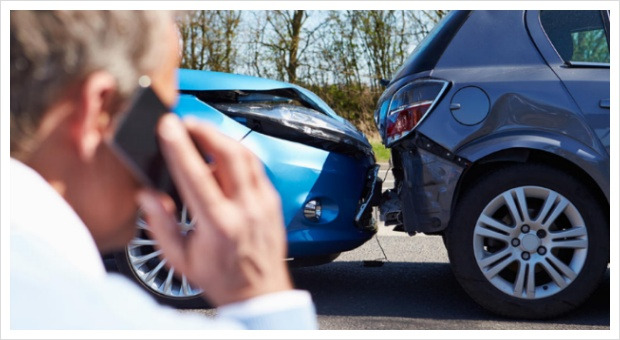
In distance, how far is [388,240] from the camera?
5.96 meters

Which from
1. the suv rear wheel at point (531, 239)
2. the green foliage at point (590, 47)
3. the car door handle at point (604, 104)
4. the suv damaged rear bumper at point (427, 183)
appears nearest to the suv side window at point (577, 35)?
the green foliage at point (590, 47)

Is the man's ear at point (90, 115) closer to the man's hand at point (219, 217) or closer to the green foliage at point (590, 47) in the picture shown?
the man's hand at point (219, 217)

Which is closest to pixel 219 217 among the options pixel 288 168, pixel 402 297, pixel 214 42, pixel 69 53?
pixel 69 53

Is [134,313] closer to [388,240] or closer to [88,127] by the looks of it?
[88,127]

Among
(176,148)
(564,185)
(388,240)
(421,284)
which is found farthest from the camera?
(388,240)

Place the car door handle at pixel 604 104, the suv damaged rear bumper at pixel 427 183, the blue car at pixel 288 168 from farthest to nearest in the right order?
the blue car at pixel 288 168 < the suv damaged rear bumper at pixel 427 183 < the car door handle at pixel 604 104

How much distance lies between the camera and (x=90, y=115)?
22.3 inches

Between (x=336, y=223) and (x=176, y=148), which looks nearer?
(x=176, y=148)

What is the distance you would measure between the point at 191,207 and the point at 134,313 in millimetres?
87

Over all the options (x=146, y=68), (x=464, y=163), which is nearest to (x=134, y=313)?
(x=146, y=68)

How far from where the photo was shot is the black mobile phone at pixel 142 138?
57 cm

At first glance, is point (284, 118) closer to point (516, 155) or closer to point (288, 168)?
point (288, 168)

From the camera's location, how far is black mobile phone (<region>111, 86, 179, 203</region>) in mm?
574

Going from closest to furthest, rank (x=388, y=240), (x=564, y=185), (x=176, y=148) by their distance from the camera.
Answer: (x=176, y=148) → (x=564, y=185) → (x=388, y=240)
